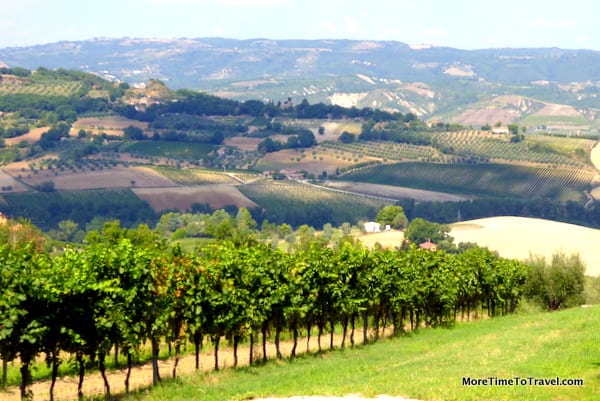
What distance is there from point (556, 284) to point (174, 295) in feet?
133

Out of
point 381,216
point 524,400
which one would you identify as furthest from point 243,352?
point 381,216

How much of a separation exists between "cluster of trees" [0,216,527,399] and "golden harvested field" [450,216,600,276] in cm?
8978

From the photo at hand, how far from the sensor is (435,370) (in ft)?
103

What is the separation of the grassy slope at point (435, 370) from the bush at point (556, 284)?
24717mm

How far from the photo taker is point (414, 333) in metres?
→ 52.2

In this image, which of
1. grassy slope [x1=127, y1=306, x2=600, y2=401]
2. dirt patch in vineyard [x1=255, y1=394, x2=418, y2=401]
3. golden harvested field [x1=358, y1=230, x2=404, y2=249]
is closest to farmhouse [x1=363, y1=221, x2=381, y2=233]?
golden harvested field [x1=358, y1=230, x2=404, y2=249]

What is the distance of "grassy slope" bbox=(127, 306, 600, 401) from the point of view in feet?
87.6

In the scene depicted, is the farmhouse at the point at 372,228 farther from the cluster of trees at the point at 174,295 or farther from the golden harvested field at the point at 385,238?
the cluster of trees at the point at 174,295

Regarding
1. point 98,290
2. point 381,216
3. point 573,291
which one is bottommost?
point 381,216

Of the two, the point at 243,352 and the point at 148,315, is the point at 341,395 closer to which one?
the point at 148,315

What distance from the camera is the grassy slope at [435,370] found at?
2670cm

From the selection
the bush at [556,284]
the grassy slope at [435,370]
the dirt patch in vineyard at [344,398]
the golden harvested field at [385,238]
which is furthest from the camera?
the golden harvested field at [385,238]

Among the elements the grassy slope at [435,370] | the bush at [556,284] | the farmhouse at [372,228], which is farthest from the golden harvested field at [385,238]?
the grassy slope at [435,370]

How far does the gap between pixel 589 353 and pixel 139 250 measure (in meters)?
16.0
